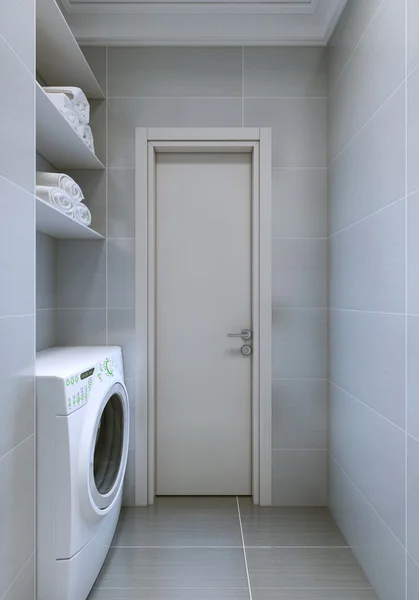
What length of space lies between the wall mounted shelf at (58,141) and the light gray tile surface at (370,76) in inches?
48.2

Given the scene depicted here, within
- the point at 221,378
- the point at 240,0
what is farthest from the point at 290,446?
the point at 240,0

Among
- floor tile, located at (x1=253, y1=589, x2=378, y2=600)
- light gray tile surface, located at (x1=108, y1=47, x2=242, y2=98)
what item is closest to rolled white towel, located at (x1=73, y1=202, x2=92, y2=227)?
light gray tile surface, located at (x1=108, y1=47, x2=242, y2=98)

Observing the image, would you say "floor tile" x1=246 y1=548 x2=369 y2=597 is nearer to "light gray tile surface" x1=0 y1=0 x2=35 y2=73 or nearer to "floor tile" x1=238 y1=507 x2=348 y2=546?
"floor tile" x1=238 y1=507 x2=348 y2=546

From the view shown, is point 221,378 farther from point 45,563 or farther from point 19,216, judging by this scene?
point 19,216

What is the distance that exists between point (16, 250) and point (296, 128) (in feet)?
5.87

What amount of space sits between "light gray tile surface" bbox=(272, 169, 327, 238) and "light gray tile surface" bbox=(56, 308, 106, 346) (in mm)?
1086

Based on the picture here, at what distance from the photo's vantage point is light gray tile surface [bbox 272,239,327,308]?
2666 millimetres

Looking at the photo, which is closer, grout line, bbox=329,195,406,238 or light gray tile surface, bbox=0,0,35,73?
light gray tile surface, bbox=0,0,35,73

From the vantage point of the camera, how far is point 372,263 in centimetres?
190

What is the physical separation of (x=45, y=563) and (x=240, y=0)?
2625mm

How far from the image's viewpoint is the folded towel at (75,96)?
80.7 inches

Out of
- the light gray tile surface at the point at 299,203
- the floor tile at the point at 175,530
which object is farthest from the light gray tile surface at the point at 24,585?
the light gray tile surface at the point at 299,203

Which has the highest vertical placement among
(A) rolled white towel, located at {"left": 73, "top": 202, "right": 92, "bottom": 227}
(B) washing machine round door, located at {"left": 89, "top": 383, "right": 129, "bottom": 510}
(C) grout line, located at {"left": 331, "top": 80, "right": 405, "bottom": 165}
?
(C) grout line, located at {"left": 331, "top": 80, "right": 405, "bottom": 165}

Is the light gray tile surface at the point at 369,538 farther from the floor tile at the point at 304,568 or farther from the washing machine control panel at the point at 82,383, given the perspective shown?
the washing machine control panel at the point at 82,383
